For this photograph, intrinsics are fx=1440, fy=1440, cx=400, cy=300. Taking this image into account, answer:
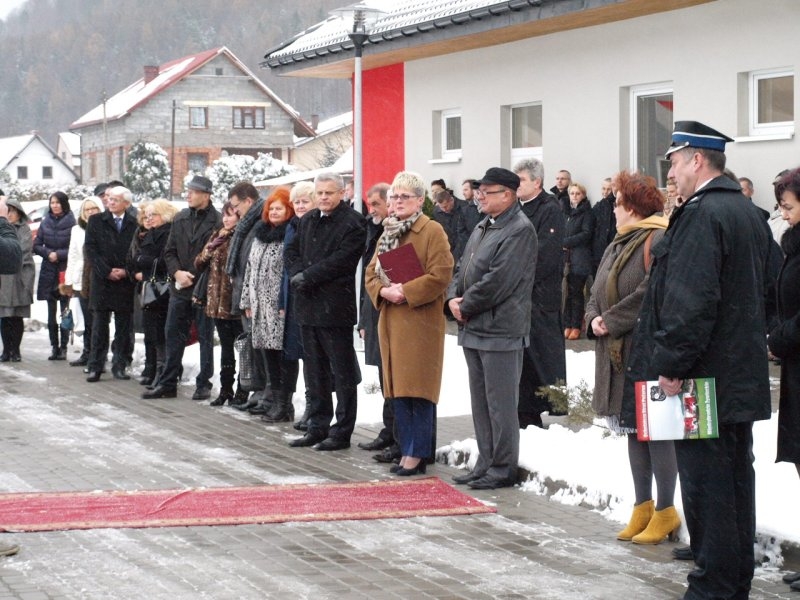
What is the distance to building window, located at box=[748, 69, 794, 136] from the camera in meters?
15.1

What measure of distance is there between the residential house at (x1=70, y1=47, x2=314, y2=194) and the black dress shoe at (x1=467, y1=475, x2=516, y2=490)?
3302 inches

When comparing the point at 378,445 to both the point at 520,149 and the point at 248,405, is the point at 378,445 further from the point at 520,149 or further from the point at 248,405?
the point at 520,149

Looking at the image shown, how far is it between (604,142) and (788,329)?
1136cm

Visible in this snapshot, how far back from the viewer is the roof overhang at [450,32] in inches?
639

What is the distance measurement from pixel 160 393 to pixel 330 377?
127 inches

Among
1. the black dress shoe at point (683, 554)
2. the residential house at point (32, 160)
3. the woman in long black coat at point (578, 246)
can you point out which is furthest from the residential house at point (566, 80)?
the residential house at point (32, 160)

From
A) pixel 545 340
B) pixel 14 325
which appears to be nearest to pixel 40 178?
pixel 14 325

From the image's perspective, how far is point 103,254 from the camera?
49.5ft

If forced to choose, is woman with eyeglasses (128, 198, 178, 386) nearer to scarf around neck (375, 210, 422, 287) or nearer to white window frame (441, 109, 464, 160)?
scarf around neck (375, 210, 422, 287)

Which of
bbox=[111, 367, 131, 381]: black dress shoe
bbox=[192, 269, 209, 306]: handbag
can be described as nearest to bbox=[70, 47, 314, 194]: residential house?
bbox=[111, 367, 131, 381]: black dress shoe

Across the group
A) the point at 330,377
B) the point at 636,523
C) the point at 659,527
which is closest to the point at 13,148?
the point at 330,377

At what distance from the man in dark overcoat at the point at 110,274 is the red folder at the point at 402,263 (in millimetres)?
5981

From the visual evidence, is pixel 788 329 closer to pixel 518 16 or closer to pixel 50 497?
pixel 50 497

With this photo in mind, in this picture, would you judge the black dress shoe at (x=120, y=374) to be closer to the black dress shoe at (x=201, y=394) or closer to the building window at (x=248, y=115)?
the black dress shoe at (x=201, y=394)
